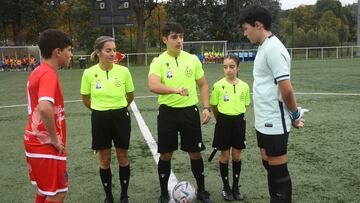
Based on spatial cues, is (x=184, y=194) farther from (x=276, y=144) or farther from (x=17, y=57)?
(x=17, y=57)

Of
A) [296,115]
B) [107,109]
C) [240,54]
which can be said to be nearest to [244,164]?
[107,109]

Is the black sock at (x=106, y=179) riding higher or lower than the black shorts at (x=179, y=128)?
lower

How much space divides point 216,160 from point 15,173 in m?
3.01

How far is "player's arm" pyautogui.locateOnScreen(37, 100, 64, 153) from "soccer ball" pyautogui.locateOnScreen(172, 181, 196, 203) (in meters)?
1.69

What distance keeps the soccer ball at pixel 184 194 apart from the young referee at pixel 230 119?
49cm

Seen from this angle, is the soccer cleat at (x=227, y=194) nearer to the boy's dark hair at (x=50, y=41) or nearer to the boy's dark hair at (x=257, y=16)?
the boy's dark hair at (x=257, y=16)

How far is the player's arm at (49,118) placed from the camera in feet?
9.96

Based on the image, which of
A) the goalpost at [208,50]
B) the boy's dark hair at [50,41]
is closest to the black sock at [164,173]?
the boy's dark hair at [50,41]

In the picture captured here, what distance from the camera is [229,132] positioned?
4703 mm

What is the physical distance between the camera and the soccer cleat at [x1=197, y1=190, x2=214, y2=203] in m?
4.61

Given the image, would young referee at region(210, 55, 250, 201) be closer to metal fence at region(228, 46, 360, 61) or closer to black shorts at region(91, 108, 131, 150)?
black shorts at region(91, 108, 131, 150)

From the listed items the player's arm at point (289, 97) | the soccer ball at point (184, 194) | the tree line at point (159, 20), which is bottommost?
the soccer ball at point (184, 194)

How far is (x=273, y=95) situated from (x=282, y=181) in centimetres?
81

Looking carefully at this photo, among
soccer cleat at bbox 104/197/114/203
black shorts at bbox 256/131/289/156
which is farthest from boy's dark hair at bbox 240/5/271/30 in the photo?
soccer cleat at bbox 104/197/114/203
